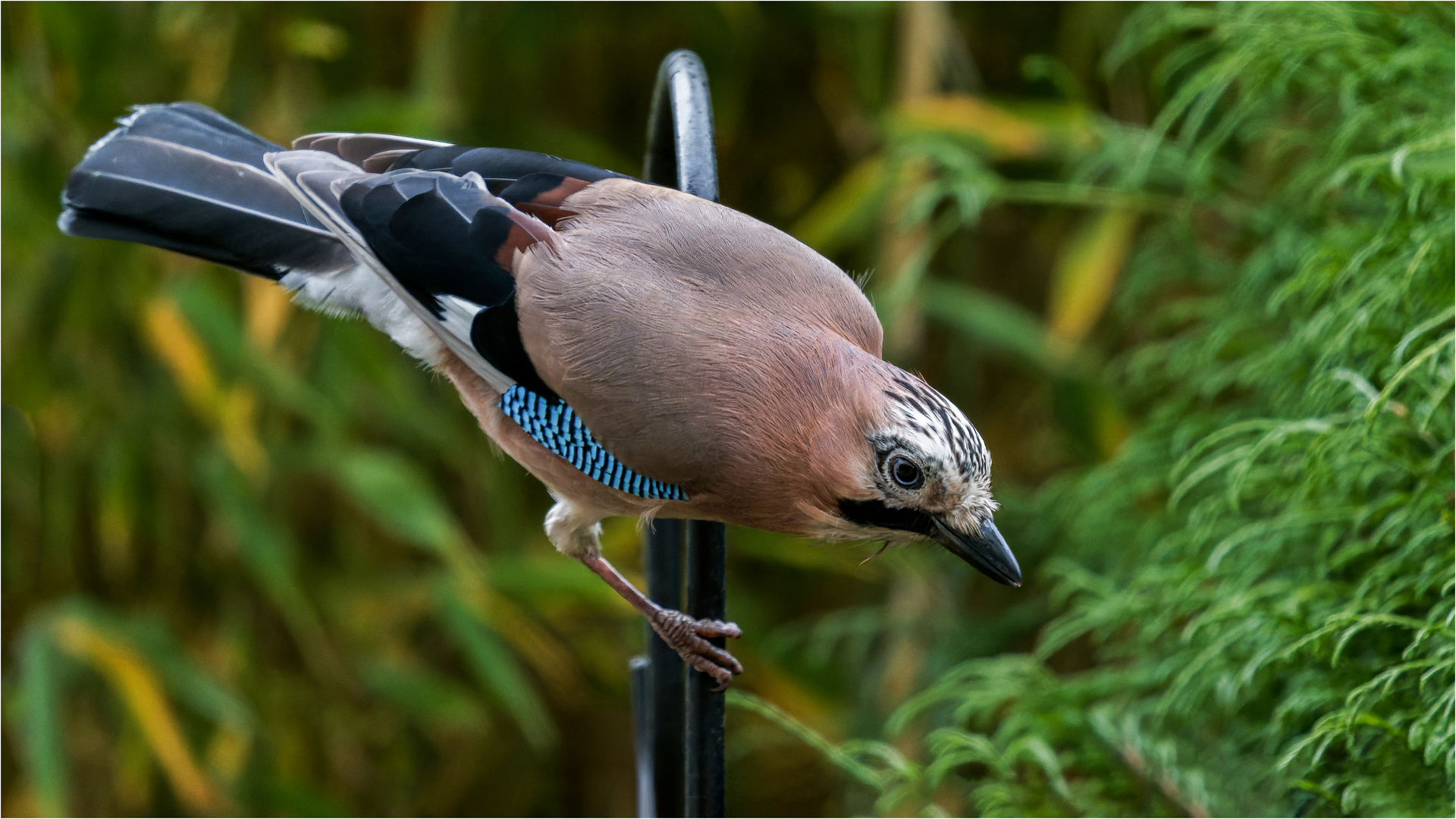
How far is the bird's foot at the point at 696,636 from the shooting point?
1.65 metres

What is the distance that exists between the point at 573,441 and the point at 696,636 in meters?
0.30

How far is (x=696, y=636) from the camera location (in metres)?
1.68

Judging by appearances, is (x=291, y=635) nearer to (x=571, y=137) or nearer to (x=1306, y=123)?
(x=571, y=137)

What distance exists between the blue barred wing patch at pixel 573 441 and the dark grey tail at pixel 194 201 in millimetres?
345

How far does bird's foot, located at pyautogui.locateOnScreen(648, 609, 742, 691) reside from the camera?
1.65 m

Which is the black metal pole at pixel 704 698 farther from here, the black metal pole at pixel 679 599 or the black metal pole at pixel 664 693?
the black metal pole at pixel 664 693

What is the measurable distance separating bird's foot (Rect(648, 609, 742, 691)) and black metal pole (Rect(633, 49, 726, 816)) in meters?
0.02

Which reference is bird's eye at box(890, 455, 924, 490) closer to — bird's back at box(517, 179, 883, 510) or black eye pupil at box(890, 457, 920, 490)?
black eye pupil at box(890, 457, 920, 490)

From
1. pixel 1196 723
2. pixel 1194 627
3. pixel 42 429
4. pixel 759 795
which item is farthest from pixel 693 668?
pixel 759 795

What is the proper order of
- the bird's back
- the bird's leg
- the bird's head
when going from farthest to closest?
the bird's leg → the bird's back → the bird's head

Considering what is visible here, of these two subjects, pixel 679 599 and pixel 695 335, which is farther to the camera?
pixel 679 599

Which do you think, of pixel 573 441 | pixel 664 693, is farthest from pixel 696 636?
pixel 573 441

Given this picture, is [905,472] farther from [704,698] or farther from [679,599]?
[679,599]

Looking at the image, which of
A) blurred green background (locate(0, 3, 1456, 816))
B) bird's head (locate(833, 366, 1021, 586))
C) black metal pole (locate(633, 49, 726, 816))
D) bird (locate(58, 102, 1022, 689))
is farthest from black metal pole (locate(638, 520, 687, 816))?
bird's head (locate(833, 366, 1021, 586))
